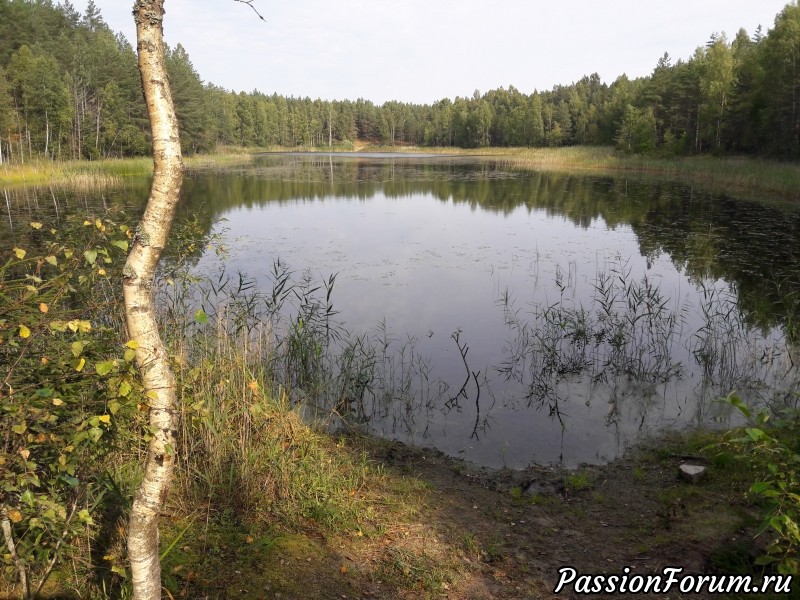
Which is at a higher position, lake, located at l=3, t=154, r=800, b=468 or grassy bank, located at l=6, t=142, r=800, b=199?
grassy bank, located at l=6, t=142, r=800, b=199

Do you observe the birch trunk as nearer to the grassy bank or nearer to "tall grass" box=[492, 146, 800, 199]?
the grassy bank

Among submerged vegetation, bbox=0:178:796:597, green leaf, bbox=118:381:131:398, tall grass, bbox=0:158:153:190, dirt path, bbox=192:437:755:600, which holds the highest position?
tall grass, bbox=0:158:153:190

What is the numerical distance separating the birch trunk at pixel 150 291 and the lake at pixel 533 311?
2.38 m

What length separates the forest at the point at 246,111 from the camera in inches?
1441

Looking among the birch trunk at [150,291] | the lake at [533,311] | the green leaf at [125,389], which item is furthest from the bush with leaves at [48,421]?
the lake at [533,311]

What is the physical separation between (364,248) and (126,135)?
110ft

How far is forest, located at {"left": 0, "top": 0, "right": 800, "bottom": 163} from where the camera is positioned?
36594 mm

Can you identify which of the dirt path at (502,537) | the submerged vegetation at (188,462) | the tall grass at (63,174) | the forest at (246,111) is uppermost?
the forest at (246,111)

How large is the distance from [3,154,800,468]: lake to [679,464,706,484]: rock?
1.03 meters

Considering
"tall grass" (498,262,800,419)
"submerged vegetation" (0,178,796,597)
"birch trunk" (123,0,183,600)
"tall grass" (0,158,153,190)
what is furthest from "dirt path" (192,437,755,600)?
"tall grass" (0,158,153,190)

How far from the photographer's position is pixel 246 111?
85.9 m

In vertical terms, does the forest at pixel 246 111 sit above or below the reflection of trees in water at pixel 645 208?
above

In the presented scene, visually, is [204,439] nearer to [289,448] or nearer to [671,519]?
[289,448]

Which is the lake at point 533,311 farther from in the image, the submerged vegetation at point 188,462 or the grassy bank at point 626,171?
the grassy bank at point 626,171
